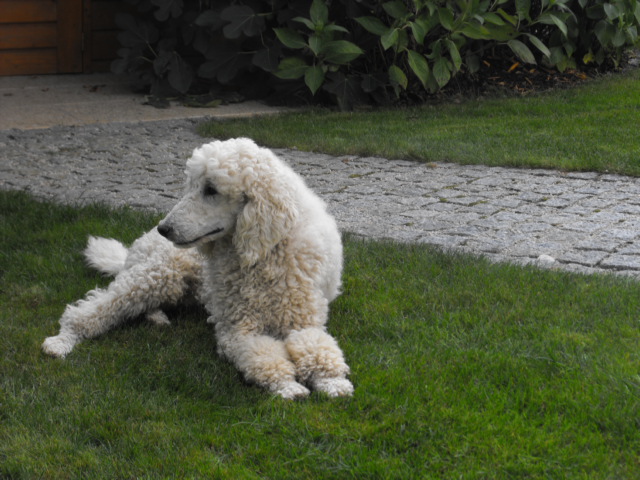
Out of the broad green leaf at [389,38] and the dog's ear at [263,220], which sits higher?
the broad green leaf at [389,38]

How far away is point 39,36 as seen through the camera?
11.2 meters

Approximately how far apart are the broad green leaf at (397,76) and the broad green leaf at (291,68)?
964mm

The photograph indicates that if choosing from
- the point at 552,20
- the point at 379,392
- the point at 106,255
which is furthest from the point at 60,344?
the point at 552,20

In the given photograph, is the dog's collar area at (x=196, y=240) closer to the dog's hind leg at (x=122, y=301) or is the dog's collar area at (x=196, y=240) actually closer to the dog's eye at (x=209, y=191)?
the dog's eye at (x=209, y=191)

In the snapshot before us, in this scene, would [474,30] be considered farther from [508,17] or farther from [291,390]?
[291,390]

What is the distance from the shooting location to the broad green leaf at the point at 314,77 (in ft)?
30.6

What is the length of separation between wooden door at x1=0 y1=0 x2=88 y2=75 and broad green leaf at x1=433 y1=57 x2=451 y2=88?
495 cm

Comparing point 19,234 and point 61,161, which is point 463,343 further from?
point 61,161

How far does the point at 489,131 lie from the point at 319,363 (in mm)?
5659

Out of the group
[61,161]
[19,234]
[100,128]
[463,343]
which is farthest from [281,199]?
[100,128]

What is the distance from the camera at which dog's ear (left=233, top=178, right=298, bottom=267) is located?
366 cm

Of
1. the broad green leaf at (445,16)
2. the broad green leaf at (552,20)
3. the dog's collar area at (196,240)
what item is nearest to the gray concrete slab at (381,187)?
the dog's collar area at (196,240)

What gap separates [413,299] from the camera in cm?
452

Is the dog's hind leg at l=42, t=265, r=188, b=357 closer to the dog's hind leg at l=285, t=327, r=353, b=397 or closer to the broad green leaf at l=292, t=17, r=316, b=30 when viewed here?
the dog's hind leg at l=285, t=327, r=353, b=397
